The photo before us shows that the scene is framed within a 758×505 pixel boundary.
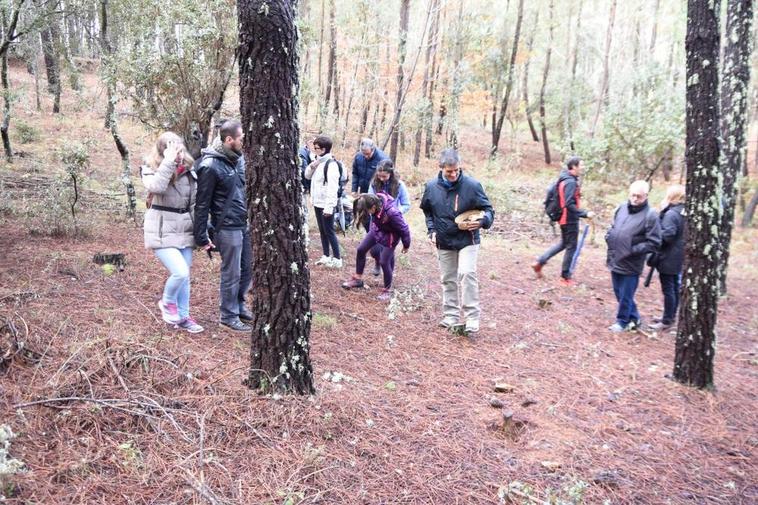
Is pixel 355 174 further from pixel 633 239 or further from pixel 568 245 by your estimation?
pixel 633 239

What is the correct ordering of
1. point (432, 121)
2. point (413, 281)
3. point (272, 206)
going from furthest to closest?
point (432, 121) < point (413, 281) < point (272, 206)

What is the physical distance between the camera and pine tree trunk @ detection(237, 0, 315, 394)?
3.18 metres

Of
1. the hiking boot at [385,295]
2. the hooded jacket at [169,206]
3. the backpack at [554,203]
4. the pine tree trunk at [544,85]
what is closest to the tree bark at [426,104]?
the pine tree trunk at [544,85]

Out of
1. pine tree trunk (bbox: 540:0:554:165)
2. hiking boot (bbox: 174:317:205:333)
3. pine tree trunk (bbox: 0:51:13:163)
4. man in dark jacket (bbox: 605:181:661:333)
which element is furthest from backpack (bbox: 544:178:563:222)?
pine tree trunk (bbox: 540:0:554:165)

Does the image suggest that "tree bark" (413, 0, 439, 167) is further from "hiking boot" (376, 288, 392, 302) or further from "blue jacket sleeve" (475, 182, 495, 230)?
"blue jacket sleeve" (475, 182, 495, 230)

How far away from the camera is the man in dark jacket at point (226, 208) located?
4.92 metres

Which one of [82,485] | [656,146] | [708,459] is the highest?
[656,146]

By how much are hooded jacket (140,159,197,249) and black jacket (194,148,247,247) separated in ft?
0.47

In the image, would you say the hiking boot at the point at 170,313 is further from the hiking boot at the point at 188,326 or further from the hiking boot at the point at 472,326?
the hiking boot at the point at 472,326

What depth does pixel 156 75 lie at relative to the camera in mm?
7938

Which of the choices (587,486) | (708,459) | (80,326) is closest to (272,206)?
(80,326)

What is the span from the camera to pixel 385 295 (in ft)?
24.1

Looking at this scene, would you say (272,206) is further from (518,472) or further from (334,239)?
(334,239)

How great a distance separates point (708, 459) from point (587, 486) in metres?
1.36
